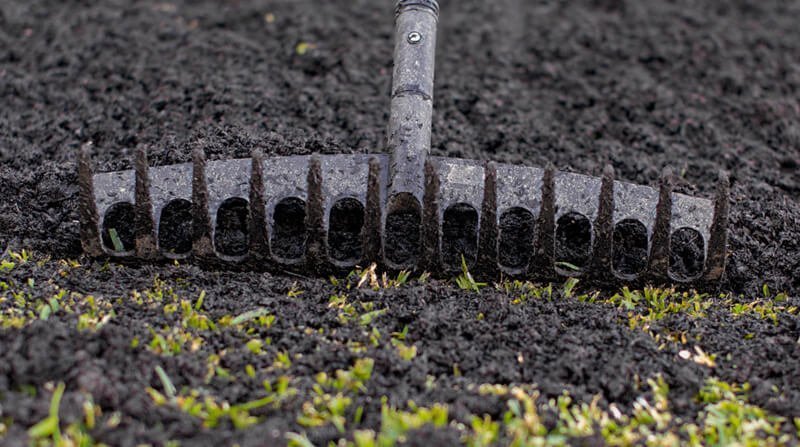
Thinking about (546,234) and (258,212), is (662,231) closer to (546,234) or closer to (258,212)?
(546,234)

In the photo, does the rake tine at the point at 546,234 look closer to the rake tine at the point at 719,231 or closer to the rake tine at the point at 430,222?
the rake tine at the point at 430,222

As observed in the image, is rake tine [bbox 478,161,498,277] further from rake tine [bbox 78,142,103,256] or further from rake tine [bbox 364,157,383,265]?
rake tine [bbox 78,142,103,256]

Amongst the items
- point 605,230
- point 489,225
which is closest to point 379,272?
point 489,225

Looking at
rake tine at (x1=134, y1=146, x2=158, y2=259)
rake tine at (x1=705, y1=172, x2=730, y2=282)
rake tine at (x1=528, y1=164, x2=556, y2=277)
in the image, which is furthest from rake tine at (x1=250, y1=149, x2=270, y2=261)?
rake tine at (x1=705, y1=172, x2=730, y2=282)

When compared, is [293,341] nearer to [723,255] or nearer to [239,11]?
[723,255]

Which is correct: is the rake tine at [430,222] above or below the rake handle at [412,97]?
below

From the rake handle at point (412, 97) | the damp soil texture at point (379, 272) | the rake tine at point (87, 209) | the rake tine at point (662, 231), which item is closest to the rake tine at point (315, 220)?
the damp soil texture at point (379, 272)

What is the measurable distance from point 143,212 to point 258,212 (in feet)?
1.51

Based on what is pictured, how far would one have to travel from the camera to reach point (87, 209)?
128 inches

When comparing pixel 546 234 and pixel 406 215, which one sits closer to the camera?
pixel 546 234

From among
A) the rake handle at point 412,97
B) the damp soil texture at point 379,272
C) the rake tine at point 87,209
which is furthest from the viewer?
the rake handle at point 412,97

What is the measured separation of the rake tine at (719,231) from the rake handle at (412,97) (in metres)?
1.19

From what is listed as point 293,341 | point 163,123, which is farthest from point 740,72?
point 293,341

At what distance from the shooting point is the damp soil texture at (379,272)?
2.43 metres
